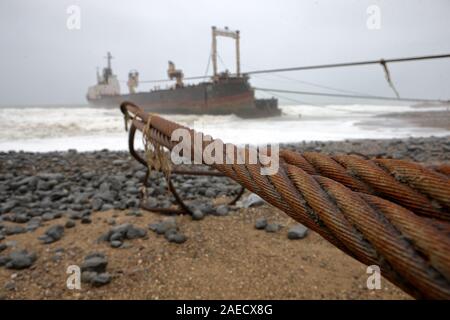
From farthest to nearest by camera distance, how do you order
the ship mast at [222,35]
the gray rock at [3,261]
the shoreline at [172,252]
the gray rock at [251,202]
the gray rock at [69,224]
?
the ship mast at [222,35] < the gray rock at [251,202] < the gray rock at [69,224] < the gray rock at [3,261] < the shoreline at [172,252]

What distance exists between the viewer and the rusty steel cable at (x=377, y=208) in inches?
20.0

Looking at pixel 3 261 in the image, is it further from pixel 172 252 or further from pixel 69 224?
pixel 172 252

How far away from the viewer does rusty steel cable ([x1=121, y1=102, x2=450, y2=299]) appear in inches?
20.0

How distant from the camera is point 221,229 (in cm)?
286

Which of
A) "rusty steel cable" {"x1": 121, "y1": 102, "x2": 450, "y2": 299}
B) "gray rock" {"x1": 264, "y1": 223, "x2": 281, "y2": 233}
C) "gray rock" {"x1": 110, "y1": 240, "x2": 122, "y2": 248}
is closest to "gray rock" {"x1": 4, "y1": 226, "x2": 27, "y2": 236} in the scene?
"gray rock" {"x1": 110, "y1": 240, "x2": 122, "y2": 248}

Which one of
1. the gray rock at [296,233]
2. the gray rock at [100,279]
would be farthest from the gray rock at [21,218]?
the gray rock at [296,233]

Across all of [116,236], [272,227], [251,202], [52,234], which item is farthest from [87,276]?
[251,202]

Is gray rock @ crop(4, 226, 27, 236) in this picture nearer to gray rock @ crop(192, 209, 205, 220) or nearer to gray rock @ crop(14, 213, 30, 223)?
gray rock @ crop(14, 213, 30, 223)

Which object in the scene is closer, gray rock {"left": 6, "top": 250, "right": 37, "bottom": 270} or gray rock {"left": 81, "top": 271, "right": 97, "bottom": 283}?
gray rock {"left": 81, "top": 271, "right": 97, "bottom": 283}

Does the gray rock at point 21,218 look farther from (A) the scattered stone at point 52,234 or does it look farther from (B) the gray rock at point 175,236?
(B) the gray rock at point 175,236

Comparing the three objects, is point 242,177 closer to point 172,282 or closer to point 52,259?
point 172,282

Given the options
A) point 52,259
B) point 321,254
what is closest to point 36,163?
point 52,259

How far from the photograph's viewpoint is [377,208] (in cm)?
63
